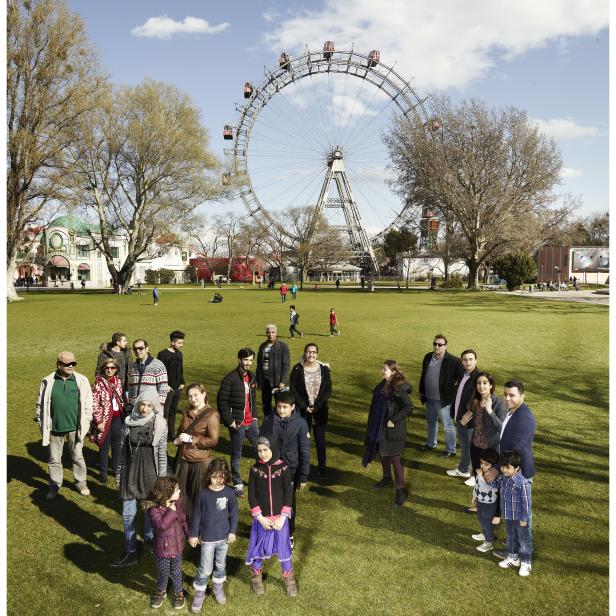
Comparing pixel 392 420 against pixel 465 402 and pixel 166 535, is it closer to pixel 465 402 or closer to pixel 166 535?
pixel 465 402

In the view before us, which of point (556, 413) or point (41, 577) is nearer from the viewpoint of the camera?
point (41, 577)

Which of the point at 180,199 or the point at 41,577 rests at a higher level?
the point at 180,199

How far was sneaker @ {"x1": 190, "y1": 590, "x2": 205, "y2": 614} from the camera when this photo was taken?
4473mm

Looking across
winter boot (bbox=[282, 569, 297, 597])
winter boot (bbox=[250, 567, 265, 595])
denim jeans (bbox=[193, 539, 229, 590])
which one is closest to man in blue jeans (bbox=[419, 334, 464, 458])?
winter boot (bbox=[282, 569, 297, 597])

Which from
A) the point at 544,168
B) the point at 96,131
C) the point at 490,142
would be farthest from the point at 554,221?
the point at 96,131

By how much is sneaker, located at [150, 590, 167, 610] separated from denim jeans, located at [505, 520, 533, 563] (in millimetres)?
3370

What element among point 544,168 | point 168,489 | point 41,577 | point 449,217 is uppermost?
point 544,168

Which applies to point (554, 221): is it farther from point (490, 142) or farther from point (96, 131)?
point (96, 131)

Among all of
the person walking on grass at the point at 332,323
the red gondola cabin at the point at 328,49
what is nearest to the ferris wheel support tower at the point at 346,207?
the red gondola cabin at the point at 328,49

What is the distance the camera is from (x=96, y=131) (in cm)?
4381

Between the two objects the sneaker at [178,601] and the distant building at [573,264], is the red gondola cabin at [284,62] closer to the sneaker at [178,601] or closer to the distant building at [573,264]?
the distant building at [573,264]

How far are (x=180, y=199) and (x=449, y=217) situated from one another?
92.9 ft

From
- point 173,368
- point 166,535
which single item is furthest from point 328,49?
point 166,535

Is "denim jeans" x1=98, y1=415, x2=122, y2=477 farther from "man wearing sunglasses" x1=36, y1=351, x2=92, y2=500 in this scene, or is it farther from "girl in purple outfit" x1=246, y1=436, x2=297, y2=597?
"girl in purple outfit" x1=246, y1=436, x2=297, y2=597
